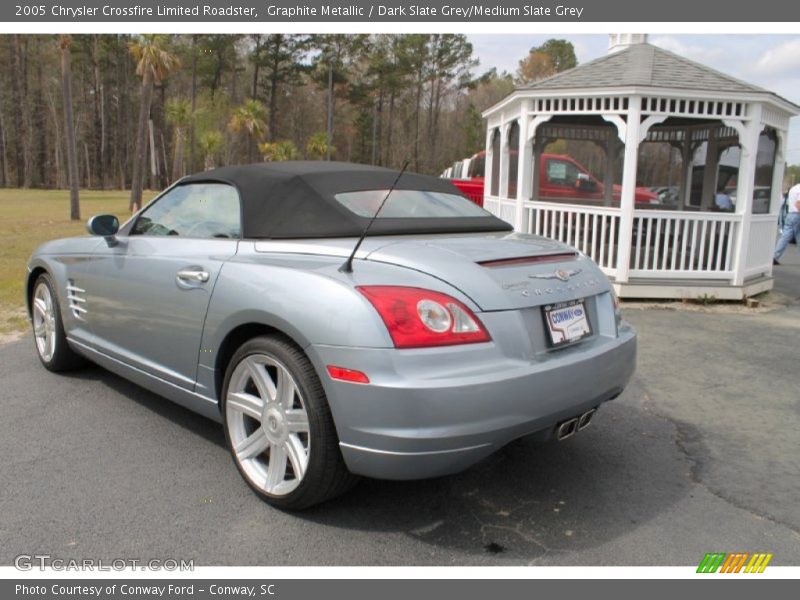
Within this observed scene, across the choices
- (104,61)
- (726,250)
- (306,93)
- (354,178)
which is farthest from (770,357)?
(104,61)

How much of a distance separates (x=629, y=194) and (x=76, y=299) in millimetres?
6966

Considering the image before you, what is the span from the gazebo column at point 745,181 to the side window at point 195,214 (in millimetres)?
7542

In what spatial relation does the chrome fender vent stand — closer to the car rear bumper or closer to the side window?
the side window

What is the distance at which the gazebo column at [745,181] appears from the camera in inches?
345

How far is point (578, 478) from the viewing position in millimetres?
3375

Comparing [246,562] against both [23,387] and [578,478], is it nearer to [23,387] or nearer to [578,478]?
[578,478]

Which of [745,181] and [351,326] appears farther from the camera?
[745,181]

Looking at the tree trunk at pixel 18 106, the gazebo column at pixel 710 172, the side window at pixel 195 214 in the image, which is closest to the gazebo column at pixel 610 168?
the gazebo column at pixel 710 172

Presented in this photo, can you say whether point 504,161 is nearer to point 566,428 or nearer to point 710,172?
point 710,172

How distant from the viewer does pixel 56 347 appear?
486 centimetres

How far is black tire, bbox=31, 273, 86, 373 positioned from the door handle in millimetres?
1894

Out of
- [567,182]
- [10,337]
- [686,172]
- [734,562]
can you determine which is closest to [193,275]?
[734,562]

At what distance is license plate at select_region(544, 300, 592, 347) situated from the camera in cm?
283

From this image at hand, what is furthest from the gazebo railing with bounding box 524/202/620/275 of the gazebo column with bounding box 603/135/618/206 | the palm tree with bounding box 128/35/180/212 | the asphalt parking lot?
the palm tree with bounding box 128/35/180/212
